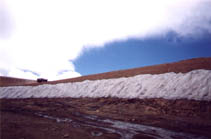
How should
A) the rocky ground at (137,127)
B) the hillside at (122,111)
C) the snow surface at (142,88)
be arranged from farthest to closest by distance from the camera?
1. the snow surface at (142,88)
2. the hillside at (122,111)
3. the rocky ground at (137,127)

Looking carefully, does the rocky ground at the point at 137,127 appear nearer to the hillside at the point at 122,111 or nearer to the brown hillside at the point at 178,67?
the hillside at the point at 122,111

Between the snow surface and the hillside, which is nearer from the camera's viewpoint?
the hillside

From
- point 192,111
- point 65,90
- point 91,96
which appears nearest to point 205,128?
point 192,111

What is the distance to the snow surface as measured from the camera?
13438 millimetres

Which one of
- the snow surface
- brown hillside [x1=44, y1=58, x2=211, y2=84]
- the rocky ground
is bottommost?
the rocky ground

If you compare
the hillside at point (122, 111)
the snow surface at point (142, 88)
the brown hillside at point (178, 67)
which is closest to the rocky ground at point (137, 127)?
the hillside at point (122, 111)

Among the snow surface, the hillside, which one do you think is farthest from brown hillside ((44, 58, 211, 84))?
the snow surface

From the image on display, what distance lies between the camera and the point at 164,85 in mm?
15539

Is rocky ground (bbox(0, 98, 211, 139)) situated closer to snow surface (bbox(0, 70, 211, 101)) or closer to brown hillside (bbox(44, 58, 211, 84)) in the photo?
snow surface (bbox(0, 70, 211, 101))

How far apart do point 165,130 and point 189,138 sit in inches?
47.2

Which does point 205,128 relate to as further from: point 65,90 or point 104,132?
point 65,90

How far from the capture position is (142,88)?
16.6 metres

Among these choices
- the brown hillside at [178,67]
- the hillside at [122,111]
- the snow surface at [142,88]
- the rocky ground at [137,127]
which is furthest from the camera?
the brown hillside at [178,67]

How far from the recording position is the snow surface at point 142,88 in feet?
44.1
